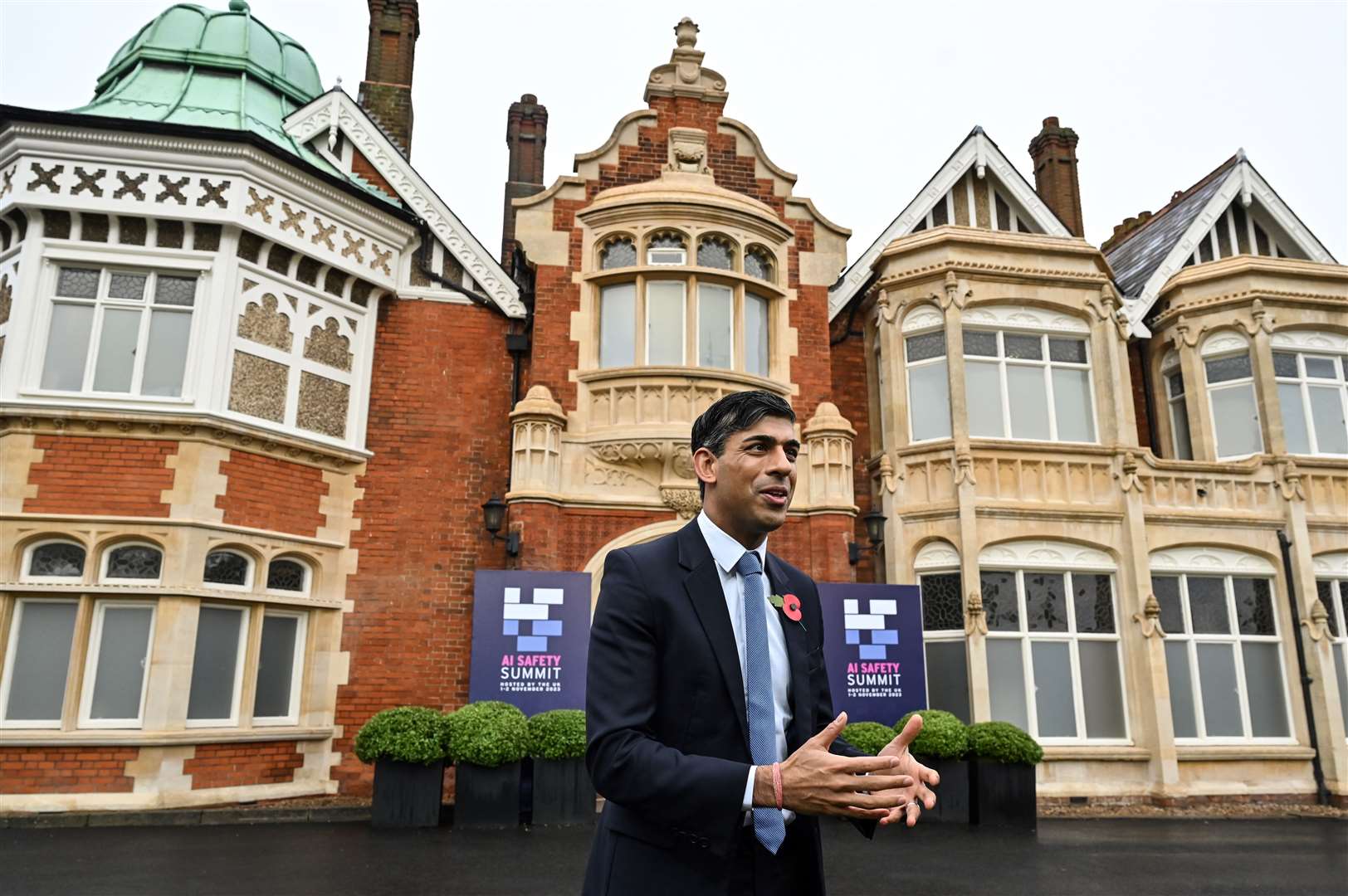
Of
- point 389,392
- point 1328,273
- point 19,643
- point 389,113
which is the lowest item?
point 19,643

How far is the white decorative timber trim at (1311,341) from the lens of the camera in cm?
1459

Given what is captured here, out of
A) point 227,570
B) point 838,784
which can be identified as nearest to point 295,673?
point 227,570

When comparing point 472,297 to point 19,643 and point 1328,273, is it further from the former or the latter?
point 1328,273

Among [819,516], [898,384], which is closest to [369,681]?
[819,516]

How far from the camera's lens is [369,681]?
11758 mm

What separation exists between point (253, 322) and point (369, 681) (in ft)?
16.3

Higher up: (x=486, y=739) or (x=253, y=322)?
(x=253, y=322)

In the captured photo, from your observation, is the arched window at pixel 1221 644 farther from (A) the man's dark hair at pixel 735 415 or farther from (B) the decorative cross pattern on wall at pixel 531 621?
(A) the man's dark hair at pixel 735 415

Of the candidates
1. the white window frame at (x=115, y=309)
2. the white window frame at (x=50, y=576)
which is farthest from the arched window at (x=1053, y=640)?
the white window frame at (x=50, y=576)

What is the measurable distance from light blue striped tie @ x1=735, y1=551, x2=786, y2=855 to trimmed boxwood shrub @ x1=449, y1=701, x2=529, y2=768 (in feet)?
24.8

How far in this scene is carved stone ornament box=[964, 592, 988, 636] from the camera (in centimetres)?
1212

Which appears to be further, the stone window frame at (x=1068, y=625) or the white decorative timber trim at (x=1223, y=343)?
the white decorative timber trim at (x=1223, y=343)

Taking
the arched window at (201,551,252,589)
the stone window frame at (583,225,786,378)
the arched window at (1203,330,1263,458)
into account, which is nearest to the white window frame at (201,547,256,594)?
the arched window at (201,551,252,589)

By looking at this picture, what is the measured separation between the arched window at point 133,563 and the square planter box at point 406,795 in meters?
3.79
